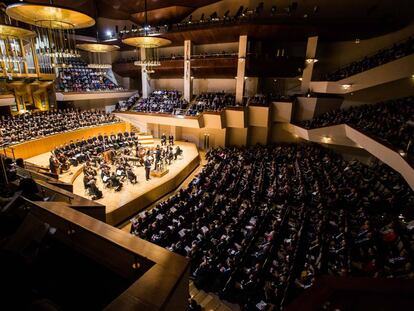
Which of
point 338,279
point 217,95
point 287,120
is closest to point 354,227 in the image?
point 338,279

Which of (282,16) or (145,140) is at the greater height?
(282,16)

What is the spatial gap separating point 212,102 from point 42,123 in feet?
28.5

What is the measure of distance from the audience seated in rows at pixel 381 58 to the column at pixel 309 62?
39.2 inches

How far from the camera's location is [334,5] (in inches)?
468

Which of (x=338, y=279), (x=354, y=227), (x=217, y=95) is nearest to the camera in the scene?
(x=338, y=279)

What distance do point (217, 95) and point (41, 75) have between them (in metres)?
9.78

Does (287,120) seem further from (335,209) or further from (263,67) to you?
(335,209)

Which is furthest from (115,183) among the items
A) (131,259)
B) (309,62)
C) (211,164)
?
(309,62)

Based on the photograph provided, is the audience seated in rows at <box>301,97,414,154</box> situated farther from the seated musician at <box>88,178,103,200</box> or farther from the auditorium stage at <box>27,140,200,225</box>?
the seated musician at <box>88,178,103,200</box>

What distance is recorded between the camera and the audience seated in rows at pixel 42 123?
10.4 metres

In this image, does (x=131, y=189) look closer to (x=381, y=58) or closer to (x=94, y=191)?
(x=94, y=191)

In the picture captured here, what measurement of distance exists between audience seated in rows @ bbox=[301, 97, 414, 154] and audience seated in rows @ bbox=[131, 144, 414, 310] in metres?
1.45

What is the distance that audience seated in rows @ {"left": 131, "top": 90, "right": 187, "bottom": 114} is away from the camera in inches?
576

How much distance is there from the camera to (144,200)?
28.0ft
